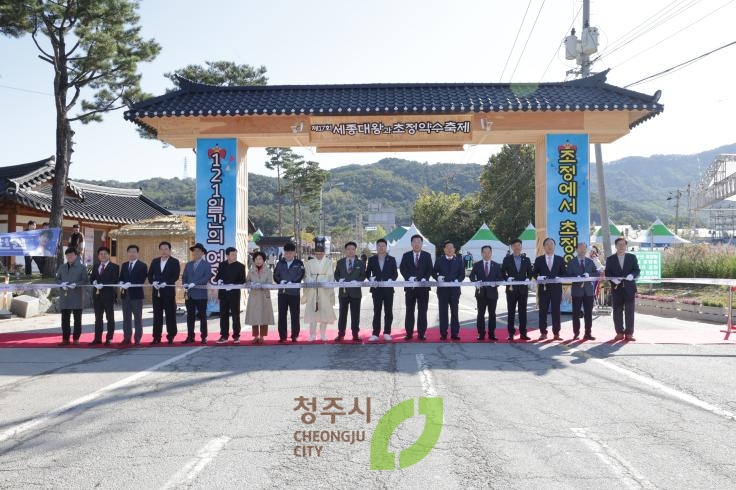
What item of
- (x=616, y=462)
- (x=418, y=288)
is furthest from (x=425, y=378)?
(x=418, y=288)

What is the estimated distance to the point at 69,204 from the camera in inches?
974

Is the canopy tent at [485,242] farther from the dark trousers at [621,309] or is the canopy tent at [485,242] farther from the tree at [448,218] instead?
the dark trousers at [621,309]

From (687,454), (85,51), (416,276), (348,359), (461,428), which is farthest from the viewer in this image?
(85,51)

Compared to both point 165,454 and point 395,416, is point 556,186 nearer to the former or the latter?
point 395,416

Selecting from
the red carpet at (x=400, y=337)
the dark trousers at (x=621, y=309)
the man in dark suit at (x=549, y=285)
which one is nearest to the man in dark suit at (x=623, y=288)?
the dark trousers at (x=621, y=309)

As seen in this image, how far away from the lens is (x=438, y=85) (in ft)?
52.3

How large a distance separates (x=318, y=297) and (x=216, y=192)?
577 centimetres

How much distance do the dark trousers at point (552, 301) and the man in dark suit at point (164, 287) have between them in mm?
6799

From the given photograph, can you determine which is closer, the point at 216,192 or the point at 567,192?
the point at 567,192

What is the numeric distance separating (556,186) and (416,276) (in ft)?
19.3

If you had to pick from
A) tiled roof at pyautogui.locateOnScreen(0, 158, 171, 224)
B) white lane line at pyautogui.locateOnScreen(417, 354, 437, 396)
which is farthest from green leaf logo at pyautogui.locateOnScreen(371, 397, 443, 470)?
tiled roof at pyautogui.locateOnScreen(0, 158, 171, 224)

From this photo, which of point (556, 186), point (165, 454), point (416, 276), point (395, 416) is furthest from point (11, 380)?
point (556, 186)

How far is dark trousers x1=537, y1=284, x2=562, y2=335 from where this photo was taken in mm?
10570

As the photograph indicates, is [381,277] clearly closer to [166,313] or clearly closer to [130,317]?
[166,313]
